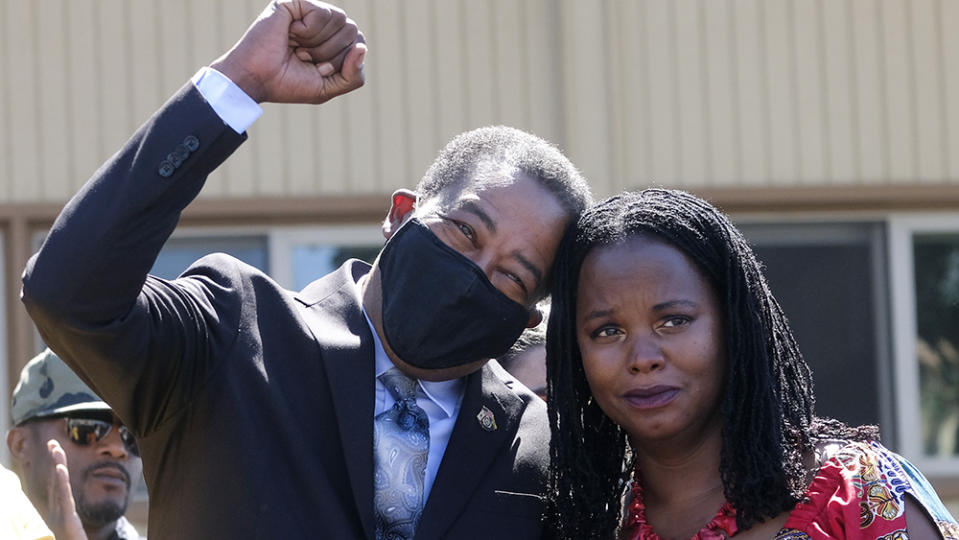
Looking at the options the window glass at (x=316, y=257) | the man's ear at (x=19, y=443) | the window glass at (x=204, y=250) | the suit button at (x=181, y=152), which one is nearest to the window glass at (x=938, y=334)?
the window glass at (x=316, y=257)

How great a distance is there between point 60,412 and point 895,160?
3.82 metres

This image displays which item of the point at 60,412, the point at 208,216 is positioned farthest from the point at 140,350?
the point at 208,216

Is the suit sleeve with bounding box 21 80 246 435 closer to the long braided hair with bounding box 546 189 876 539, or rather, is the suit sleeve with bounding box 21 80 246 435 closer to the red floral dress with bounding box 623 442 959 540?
the long braided hair with bounding box 546 189 876 539

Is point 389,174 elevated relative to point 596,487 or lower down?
elevated

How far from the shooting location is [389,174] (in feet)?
18.8

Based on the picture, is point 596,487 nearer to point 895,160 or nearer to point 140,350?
point 140,350

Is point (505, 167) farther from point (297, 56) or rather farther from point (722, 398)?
point (722, 398)

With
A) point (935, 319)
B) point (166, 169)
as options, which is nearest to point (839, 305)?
point (935, 319)

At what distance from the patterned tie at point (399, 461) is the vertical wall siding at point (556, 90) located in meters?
3.00

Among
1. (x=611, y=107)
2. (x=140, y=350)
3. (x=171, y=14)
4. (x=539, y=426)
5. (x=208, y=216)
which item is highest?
(x=171, y=14)

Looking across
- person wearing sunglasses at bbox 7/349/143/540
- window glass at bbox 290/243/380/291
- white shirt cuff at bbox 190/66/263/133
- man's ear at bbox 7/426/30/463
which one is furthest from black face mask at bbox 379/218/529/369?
window glass at bbox 290/243/380/291

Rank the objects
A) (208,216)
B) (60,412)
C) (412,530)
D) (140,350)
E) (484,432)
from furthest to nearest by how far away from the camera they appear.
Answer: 1. (208,216)
2. (60,412)
3. (484,432)
4. (412,530)
5. (140,350)

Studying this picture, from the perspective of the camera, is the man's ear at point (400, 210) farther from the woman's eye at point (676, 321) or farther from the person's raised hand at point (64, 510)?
the person's raised hand at point (64, 510)

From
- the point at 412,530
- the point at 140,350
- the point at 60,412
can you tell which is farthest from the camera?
the point at 60,412
